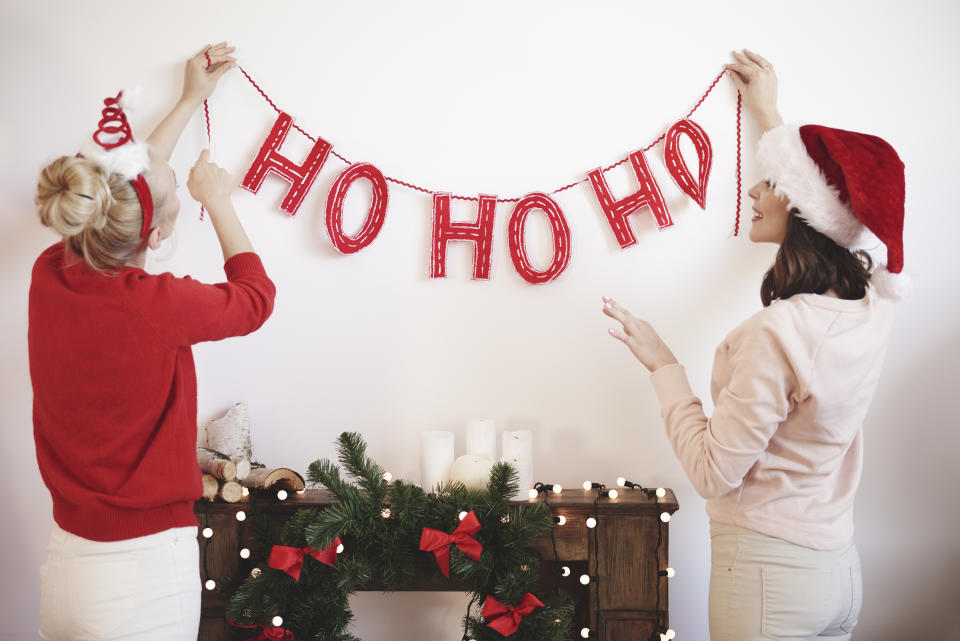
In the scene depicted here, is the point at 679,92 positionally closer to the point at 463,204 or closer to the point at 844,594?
the point at 463,204

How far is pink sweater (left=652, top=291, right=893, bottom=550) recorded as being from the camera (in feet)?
4.52

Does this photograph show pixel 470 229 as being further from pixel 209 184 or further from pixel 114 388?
pixel 114 388

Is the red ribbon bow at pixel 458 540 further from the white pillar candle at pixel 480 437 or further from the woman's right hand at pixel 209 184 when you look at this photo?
the woman's right hand at pixel 209 184

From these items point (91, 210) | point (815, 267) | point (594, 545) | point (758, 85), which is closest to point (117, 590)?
point (91, 210)

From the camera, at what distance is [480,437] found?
192 centimetres

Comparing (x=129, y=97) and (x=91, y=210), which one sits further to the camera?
(x=129, y=97)

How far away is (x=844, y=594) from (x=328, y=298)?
4.68 feet

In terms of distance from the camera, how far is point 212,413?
2.15 meters

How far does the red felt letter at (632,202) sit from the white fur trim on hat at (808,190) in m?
→ 0.49

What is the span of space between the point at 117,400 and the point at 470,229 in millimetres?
992

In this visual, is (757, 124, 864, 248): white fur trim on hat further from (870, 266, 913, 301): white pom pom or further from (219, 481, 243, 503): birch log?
(219, 481, 243, 503): birch log

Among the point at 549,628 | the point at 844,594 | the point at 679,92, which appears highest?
the point at 679,92

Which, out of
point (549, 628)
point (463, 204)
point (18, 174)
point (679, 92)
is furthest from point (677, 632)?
point (18, 174)

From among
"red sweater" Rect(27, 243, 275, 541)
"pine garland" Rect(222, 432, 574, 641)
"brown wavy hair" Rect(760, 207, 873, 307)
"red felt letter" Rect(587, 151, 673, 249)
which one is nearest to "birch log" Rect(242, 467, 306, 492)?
"pine garland" Rect(222, 432, 574, 641)
